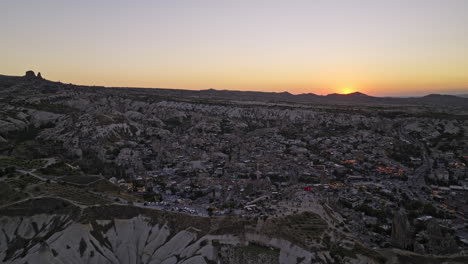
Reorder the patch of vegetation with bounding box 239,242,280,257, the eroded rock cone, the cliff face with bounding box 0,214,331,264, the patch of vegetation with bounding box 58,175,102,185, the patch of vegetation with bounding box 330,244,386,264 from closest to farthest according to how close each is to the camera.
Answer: the patch of vegetation with bounding box 330,244,386,264, the cliff face with bounding box 0,214,331,264, the patch of vegetation with bounding box 239,242,280,257, the patch of vegetation with bounding box 58,175,102,185, the eroded rock cone

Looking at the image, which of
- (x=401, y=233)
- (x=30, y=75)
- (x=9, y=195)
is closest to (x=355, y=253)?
(x=401, y=233)

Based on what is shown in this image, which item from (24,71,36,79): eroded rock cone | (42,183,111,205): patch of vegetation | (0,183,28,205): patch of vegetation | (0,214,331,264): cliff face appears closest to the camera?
(0,214,331,264): cliff face

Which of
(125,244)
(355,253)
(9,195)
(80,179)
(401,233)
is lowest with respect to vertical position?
(125,244)

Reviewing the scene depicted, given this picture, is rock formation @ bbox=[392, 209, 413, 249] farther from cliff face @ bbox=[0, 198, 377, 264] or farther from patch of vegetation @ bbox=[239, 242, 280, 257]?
patch of vegetation @ bbox=[239, 242, 280, 257]

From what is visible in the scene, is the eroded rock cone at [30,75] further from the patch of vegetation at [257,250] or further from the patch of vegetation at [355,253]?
the patch of vegetation at [355,253]

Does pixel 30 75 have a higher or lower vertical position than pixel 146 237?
higher

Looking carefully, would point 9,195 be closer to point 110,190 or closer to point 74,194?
point 74,194

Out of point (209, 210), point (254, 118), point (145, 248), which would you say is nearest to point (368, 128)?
point (254, 118)

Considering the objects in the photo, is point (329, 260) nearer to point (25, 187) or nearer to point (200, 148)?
point (25, 187)

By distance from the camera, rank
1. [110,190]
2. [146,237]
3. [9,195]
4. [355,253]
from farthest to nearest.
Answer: [110,190], [9,195], [146,237], [355,253]

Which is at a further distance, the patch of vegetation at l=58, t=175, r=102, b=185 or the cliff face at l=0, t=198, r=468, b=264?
the patch of vegetation at l=58, t=175, r=102, b=185

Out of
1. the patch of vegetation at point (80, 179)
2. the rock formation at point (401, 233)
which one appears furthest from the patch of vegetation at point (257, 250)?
the patch of vegetation at point (80, 179)

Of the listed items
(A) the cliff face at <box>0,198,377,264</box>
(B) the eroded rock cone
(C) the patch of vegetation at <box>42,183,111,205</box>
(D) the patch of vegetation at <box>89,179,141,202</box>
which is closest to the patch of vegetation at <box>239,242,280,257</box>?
(A) the cliff face at <box>0,198,377,264</box>
